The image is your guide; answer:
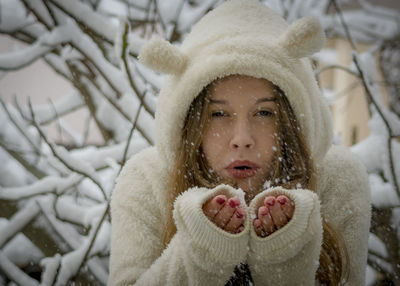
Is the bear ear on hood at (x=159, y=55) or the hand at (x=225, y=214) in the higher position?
the bear ear on hood at (x=159, y=55)

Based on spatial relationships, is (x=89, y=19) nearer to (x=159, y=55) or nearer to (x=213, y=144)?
(x=159, y=55)

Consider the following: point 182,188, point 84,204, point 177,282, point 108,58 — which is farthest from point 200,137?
point 84,204

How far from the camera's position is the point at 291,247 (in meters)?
0.66

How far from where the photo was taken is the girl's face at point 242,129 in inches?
33.3


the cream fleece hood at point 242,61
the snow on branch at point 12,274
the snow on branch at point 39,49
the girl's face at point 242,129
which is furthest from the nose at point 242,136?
the snow on branch at point 12,274

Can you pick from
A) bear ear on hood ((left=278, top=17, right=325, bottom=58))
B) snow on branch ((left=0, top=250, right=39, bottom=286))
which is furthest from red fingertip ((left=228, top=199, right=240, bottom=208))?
snow on branch ((left=0, top=250, right=39, bottom=286))

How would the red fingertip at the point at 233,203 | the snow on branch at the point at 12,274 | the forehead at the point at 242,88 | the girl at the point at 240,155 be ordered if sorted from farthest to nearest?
the snow on branch at the point at 12,274 < the forehead at the point at 242,88 < the girl at the point at 240,155 < the red fingertip at the point at 233,203

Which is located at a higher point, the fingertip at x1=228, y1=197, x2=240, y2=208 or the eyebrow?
the eyebrow

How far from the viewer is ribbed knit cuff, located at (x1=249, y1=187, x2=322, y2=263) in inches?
25.5

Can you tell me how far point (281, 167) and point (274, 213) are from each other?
1.01ft

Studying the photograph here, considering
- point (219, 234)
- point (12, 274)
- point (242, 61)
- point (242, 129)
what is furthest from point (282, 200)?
point (12, 274)

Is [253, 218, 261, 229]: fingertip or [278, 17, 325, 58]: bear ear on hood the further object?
[278, 17, 325, 58]: bear ear on hood

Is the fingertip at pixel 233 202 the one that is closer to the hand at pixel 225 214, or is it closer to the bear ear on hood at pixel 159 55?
the hand at pixel 225 214

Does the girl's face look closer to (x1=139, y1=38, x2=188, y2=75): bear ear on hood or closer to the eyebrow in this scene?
the eyebrow
